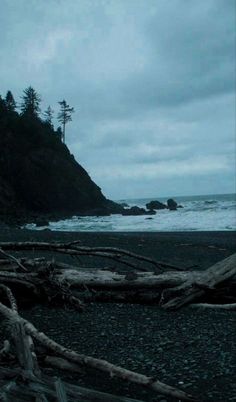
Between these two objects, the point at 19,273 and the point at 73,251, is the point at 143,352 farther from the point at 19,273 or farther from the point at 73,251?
the point at 73,251

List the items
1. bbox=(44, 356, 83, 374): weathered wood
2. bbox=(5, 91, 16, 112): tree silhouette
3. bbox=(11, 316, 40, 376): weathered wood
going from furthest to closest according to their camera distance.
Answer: bbox=(5, 91, 16, 112): tree silhouette → bbox=(44, 356, 83, 374): weathered wood → bbox=(11, 316, 40, 376): weathered wood

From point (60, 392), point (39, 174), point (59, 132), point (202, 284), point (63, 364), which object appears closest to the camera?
point (60, 392)

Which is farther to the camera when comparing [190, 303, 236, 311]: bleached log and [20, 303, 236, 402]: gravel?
[190, 303, 236, 311]: bleached log

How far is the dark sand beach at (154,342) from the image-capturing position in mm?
3363

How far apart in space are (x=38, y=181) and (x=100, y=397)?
45.2m

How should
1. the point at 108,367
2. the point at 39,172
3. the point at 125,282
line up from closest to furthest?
the point at 108,367, the point at 125,282, the point at 39,172

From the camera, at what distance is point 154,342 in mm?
4348

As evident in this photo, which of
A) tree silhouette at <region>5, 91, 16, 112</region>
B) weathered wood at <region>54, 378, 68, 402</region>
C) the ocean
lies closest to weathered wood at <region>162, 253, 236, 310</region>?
weathered wood at <region>54, 378, 68, 402</region>

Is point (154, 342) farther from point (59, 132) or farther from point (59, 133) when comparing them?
point (59, 132)

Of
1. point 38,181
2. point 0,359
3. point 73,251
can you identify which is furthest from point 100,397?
point 38,181

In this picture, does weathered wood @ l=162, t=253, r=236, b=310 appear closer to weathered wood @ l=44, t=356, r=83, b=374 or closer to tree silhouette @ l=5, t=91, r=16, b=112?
weathered wood @ l=44, t=356, r=83, b=374

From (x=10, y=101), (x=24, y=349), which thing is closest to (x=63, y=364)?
(x=24, y=349)

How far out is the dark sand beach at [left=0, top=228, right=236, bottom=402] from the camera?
336 cm

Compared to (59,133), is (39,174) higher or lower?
lower
